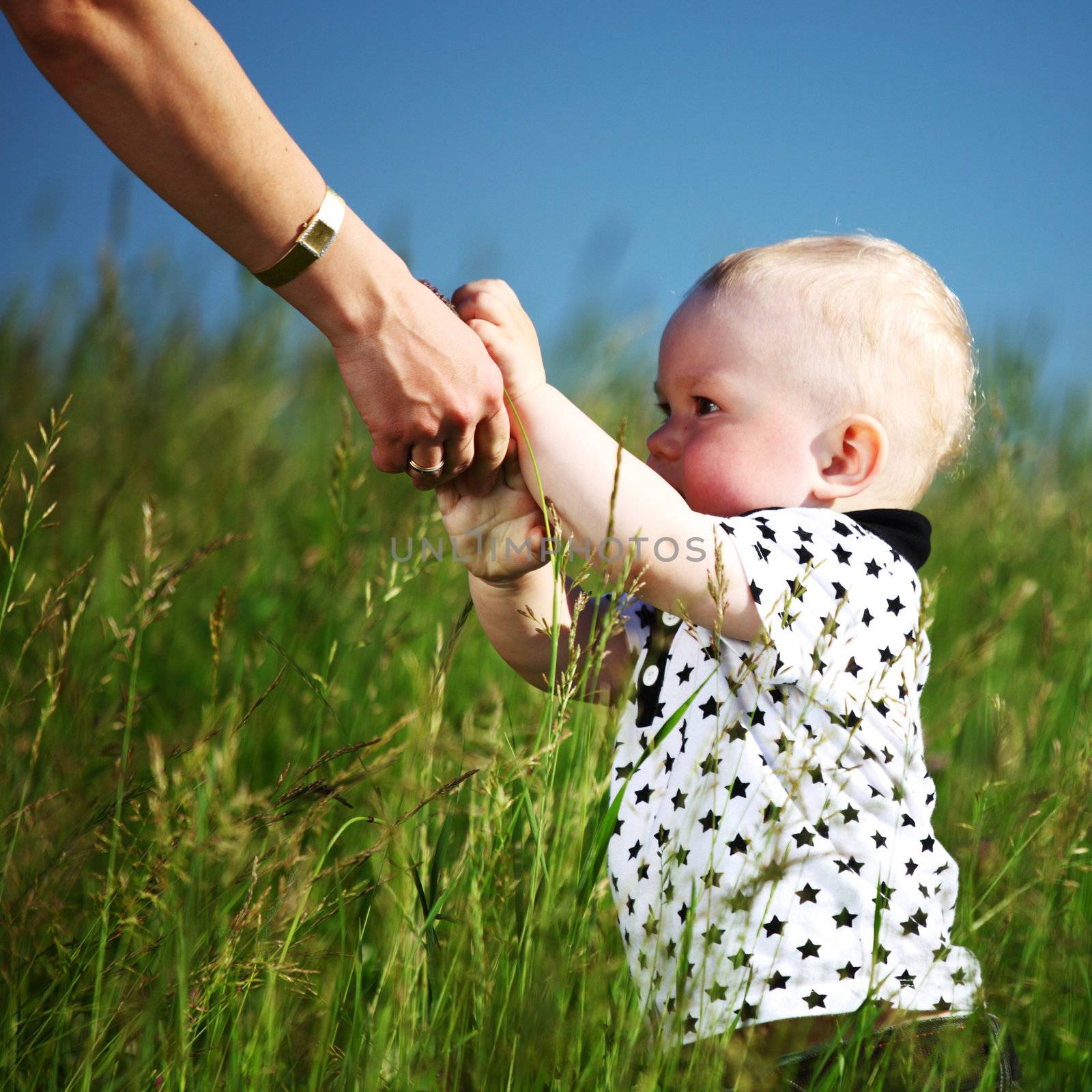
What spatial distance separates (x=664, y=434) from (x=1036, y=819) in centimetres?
106

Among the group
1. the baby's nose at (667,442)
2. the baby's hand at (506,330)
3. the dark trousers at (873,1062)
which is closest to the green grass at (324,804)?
the dark trousers at (873,1062)

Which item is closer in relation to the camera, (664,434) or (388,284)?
(388,284)

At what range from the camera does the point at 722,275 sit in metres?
1.69

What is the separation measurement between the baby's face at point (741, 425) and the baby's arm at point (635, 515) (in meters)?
0.18

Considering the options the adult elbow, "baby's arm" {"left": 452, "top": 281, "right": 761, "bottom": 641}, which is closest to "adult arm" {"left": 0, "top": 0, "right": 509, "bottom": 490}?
the adult elbow

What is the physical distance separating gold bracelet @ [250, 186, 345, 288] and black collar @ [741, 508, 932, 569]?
73 cm

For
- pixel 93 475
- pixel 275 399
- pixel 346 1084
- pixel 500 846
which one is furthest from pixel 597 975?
pixel 275 399

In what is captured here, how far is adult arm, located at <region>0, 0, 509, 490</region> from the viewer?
1.26 meters

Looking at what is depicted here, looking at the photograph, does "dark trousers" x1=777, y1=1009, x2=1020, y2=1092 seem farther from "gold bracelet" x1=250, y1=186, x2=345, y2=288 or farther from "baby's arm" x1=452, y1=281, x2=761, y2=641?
"gold bracelet" x1=250, y1=186, x2=345, y2=288

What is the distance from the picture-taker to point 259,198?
1373mm

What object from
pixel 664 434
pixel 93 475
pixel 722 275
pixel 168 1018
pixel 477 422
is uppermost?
pixel 722 275

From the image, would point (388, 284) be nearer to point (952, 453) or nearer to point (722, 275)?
point (722, 275)

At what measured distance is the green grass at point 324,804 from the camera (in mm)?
1037

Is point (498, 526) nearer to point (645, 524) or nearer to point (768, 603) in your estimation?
point (645, 524)
